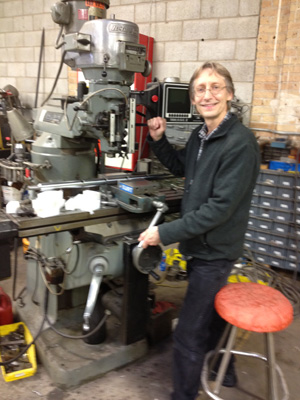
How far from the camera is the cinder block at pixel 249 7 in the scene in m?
2.51

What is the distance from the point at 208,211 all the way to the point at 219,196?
0.06 metres

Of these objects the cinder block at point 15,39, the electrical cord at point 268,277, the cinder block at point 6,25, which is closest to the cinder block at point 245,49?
the electrical cord at point 268,277

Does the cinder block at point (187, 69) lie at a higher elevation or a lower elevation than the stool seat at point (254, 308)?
higher

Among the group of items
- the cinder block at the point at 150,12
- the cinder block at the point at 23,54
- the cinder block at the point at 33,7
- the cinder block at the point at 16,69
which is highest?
the cinder block at the point at 33,7

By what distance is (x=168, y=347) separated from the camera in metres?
1.72

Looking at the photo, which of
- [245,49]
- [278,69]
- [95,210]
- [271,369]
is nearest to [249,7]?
[245,49]

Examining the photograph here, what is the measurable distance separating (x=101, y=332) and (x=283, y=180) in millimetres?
1515

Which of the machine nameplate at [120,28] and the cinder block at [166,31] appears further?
the cinder block at [166,31]

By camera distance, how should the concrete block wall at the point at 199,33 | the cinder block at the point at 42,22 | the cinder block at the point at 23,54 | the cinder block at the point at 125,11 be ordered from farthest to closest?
1. the cinder block at the point at 23,54
2. the cinder block at the point at 42,22
3. the cinder block at the point at 125,11
4. the concrete block wall at the point at 199,33

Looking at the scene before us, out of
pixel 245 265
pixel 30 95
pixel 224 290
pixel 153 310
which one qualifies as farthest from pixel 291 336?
pixel 30 95

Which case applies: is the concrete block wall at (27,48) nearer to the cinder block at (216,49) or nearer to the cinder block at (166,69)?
the cinder block at (166,69)

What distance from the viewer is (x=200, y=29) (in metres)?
2.78

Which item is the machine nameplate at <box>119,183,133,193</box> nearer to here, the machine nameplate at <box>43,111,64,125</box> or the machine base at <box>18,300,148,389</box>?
the machine nameplate at <box>43,111,64,125</box>

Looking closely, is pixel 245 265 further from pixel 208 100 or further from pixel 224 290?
pixel 208 100
